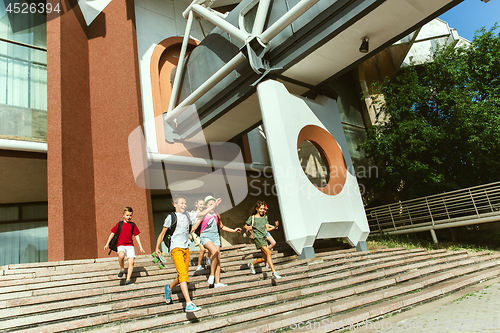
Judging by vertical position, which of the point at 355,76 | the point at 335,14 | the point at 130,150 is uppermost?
the point at 355,76

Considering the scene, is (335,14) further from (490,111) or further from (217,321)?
(490,111)

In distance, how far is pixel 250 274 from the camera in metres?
6.74

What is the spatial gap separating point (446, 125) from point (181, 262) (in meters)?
14.6

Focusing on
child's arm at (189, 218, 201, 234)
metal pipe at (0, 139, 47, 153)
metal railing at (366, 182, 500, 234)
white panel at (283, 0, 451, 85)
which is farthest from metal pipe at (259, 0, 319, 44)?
metal railing at (366, 182, 500, 234)

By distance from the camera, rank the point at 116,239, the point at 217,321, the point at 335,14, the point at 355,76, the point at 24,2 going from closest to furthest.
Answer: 1. the point at 217,321
2. the point at 116,239
3. the point at 335,14
4. the point at 24,2
5. the point at 355,76

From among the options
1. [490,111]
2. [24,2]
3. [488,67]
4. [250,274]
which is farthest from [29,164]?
[488,67]

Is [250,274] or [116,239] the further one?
[250,274]

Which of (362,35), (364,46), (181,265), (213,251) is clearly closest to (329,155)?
(364,46)

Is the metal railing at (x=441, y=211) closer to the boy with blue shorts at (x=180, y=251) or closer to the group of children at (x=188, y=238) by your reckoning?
the group of children at (x=188, y=238)

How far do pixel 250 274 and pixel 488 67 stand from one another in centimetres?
1434

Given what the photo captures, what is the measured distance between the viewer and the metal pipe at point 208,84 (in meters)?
9.64

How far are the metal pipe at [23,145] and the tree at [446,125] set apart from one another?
45.7ft

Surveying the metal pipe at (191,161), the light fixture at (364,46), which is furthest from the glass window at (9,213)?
the light fixture at (364,46)

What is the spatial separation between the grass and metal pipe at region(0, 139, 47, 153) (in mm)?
11765
